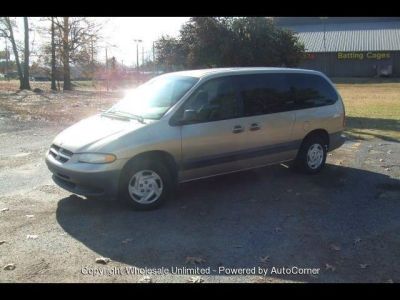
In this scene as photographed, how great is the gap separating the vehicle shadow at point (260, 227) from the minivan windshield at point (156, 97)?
1298 millimetres

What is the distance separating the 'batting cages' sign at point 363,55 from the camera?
55875mm

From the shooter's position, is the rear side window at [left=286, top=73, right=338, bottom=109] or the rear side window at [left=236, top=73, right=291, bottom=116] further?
the rear side window at [left=286, top=73, right=338, bottom=109]

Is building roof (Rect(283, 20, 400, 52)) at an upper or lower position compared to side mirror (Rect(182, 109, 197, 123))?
upper

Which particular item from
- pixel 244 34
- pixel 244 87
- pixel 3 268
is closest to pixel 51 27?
pixel 244 34

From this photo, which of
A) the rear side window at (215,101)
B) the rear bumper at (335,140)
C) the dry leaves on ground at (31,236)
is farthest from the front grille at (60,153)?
the rear bumper at (335,140)

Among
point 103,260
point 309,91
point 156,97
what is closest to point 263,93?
point 309,91

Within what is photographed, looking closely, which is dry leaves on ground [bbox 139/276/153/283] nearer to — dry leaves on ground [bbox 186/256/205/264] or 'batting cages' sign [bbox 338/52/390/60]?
dry leaves on ground [bbox 186/256/205/264]

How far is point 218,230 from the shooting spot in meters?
5.38

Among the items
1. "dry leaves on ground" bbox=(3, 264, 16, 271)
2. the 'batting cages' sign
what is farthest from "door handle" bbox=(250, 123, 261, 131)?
the 'batting cages' sign

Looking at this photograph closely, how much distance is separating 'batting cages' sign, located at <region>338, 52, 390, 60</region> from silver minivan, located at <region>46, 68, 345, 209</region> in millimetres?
52673

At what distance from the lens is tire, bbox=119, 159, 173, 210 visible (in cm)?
583
